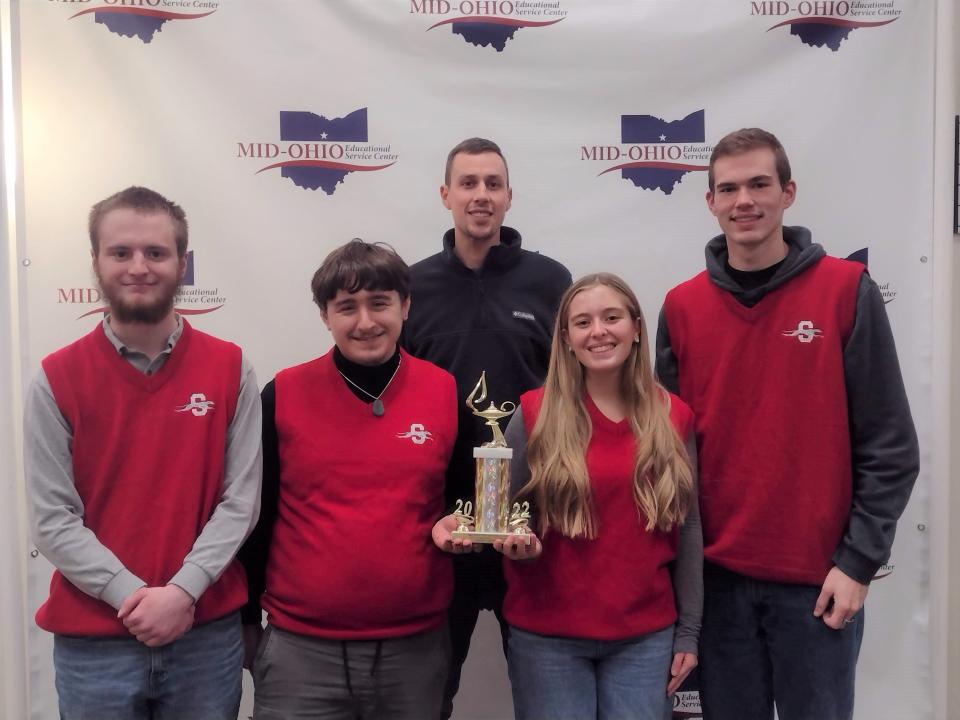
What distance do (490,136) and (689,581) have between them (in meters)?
1.73

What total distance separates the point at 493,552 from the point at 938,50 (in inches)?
95.7

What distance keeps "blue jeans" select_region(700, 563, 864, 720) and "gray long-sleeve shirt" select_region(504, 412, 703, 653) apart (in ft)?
0.43

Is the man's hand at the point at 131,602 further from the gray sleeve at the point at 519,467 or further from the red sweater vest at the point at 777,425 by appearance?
the red sweater vest at the point at 777,425

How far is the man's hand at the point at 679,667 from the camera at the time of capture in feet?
6.82

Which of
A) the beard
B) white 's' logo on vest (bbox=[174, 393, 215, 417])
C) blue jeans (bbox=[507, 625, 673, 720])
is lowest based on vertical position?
blue jeans (bbox=[507, 625, 673, 720])

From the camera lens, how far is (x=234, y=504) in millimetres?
2061

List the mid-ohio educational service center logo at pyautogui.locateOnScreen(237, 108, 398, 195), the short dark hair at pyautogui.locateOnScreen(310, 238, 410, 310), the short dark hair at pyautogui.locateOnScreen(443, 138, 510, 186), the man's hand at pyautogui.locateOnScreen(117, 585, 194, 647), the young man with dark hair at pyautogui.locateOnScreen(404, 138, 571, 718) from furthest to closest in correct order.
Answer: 1. the mid-ohio educational service center logo at pyautogui.locateOnScreen(237, 108, 398, 195)
2. the short dark hair at pyautogui.locateOnScreen(443, 138, 510, 186)
3. the young man with dark hair at pyautogui.locateOnScreen(404, 138, 571, 718)
4. the short dark hair at pyautogui.locateOnScreen(310, 238, 410, 310)
5. the man's hand at pyautogui.locateOnScreen(117, 585, 194, 647)

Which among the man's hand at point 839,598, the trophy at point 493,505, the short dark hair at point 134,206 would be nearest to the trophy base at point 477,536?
the trophy at point 493,505

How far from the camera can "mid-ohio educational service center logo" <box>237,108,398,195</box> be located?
292 cm

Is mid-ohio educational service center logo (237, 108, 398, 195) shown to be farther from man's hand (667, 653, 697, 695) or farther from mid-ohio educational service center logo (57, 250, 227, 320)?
man's hand (667, 653, 697, 695)

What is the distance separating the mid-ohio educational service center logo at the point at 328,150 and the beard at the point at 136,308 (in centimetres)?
99

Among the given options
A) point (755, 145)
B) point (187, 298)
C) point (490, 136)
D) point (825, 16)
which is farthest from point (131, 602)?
point (825, 16)

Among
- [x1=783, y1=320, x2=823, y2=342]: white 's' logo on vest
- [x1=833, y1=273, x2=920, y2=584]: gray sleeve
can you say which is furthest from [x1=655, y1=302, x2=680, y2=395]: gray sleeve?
[x1=833, y1=273, x2=920, y2=584]: gray sleeve

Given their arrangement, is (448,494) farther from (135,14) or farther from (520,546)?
(135,14)
